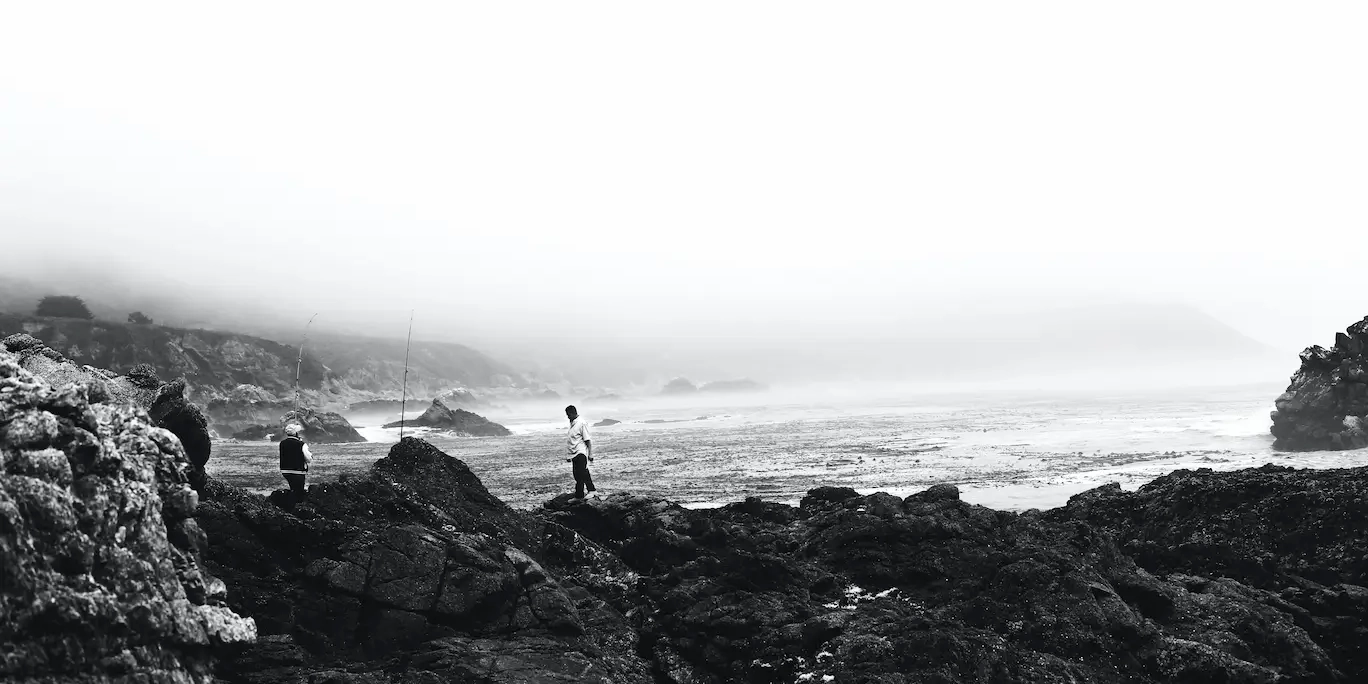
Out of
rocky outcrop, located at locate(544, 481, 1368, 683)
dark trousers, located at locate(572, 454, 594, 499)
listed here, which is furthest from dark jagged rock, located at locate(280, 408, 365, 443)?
rocky outcrop, located at locate(544, 481, 1368, 683)

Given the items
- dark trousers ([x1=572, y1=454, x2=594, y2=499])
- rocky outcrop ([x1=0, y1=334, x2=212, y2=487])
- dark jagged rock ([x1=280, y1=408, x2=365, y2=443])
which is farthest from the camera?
dark jagged rock ([x1=280, y1=408, x2=365, y2=443])

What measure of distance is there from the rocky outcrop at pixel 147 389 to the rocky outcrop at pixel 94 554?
238 cm

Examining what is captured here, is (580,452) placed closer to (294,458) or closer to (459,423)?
(294,458)

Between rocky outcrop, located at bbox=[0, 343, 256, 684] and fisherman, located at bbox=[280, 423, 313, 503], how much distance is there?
11.6 ft

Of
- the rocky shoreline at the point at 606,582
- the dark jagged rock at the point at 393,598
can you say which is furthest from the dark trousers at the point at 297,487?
the rocky shoreline at the point at 606,582

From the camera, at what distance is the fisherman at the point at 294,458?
998cm

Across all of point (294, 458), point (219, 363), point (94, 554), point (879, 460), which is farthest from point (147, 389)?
point (219, 363)

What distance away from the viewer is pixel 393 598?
25.2ft

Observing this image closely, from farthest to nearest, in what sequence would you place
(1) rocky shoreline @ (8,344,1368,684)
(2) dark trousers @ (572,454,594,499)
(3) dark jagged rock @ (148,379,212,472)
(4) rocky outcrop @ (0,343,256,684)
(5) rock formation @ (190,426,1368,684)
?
(2) dark trousers @ (572,454,594,499)
(3) dark jagged rock @ (148,379,212,472)
(5) rock formation @ (190,426,1368,684)
(1) rocky shoreline @ (8,344,1368,684)
(4) rocky outcrop @ (0,343,256,684)

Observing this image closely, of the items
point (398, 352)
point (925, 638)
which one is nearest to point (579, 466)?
point (925, 638)

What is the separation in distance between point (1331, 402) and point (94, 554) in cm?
3976

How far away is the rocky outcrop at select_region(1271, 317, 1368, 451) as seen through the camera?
28016 mm

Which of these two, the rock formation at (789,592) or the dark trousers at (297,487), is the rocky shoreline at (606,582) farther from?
the dark trousers at (297,487)

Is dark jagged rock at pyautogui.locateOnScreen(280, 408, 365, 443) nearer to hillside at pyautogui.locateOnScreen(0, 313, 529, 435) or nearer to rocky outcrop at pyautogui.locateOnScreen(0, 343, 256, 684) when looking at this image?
hillside at pyautogui.locateOnScreen(0, 313, 529, 435)
